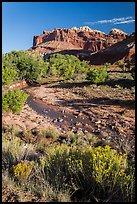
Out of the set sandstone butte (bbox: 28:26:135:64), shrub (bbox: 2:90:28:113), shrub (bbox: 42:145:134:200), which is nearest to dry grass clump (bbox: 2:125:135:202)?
shrub (bbox: 42:145:134:200)

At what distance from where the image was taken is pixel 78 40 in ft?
377

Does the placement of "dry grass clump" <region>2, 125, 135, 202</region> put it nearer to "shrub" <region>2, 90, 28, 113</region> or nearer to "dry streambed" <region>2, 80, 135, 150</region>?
"dry streambed" <region>2, 80, 135, 150</region>

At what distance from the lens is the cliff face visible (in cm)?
10412

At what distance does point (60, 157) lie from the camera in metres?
4.00

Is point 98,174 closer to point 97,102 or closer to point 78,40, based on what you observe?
point 97,102

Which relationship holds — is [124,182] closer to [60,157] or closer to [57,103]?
[60,157]

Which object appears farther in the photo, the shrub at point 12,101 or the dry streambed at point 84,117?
the shrub at point 12,101

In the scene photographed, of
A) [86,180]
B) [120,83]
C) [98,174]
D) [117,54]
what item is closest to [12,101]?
[86,180]

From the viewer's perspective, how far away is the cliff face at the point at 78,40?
104125mm

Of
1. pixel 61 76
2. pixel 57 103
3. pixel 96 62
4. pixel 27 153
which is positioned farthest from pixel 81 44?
pixel 27 153

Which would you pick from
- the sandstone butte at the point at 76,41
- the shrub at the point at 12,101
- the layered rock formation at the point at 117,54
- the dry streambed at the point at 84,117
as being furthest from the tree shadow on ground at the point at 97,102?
the sandstone butte at the point at 76,41

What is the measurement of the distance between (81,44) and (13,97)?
10609 centimetres

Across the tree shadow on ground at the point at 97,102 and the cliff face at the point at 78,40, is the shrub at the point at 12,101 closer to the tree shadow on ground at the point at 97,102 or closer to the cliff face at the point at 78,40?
the tree shadow on ground at the point at 97,102

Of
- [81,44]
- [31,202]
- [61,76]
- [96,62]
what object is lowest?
[31,202]
